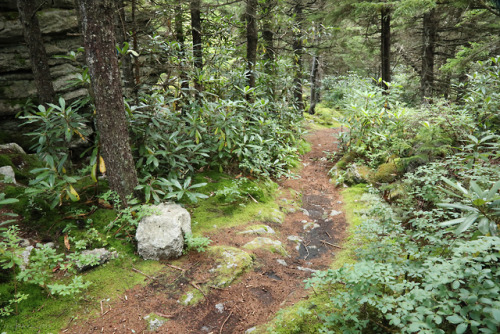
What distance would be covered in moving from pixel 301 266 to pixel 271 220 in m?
1.35

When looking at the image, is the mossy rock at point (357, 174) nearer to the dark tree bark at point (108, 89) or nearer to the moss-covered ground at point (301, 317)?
the moss-covered ground at point (301, 317)

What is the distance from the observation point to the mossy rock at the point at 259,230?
4765 millimetres

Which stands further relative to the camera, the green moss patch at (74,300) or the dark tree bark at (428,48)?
the dark tree bark at (428,48)

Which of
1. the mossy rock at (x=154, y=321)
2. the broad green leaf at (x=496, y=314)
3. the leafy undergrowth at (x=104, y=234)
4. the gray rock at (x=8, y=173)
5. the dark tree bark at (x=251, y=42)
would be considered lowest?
the mossy rock at (x=154, y=321)

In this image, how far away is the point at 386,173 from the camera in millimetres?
6352

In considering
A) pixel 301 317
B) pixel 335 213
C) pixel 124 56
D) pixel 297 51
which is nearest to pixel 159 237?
pixel 301 317

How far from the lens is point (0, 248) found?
2.95m

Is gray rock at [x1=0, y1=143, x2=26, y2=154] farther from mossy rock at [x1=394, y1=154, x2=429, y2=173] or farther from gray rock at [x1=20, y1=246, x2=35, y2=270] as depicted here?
mossy rock at [x1=394, y1=154, x2=429, y2=173]

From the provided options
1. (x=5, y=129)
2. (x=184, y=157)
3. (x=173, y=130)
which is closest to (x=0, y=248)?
(x=184, y=157)

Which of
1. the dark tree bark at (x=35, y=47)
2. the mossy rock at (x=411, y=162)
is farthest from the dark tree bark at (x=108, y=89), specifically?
the mossy rock at (x=411, y=162)

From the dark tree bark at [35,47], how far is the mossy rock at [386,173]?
24.7ft

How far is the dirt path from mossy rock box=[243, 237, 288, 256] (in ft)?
0.31

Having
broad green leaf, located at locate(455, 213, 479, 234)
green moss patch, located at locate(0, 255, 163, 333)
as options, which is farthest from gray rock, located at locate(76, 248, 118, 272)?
broad green leaf, located at locate(455, 213, 479, 234)

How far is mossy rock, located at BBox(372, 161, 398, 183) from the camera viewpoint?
615 cm
